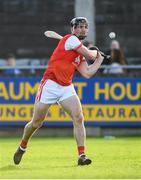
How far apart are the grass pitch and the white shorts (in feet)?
3.11

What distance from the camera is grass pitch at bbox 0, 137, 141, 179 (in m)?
10.5

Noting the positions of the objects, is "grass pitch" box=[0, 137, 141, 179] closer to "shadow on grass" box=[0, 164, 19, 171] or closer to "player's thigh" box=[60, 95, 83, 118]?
"shadow on grass" box=[0, 164, 19, 171]

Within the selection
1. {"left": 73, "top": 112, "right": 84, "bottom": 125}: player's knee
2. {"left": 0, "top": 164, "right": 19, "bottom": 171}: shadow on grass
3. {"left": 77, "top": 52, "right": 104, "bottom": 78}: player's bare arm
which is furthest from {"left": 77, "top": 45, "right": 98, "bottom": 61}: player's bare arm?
{"left": 0, "top": 164, "right": 19, "bottom": 171}: shadow on grass

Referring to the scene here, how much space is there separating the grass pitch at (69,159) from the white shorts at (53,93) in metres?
0.95

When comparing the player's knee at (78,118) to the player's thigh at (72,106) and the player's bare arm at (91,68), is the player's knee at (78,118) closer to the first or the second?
the player's thigh at (72,106)

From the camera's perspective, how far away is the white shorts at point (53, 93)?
459 inches

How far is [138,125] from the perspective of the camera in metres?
18.0

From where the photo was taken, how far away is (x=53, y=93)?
11672 millimetres

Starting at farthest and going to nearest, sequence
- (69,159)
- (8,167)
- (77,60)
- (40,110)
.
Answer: (69,159), (77,60), (40,110), (8,167)


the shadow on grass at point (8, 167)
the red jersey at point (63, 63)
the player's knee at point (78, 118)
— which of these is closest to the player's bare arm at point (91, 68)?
the red jersey at point (63, 63)

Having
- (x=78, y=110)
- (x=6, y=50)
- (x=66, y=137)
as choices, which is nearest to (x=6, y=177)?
(x=78, y=110)

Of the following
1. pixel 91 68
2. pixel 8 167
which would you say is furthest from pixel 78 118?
pixel 8 167

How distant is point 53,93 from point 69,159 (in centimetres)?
146

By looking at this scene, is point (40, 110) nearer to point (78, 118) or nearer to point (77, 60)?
point (78, 118)
